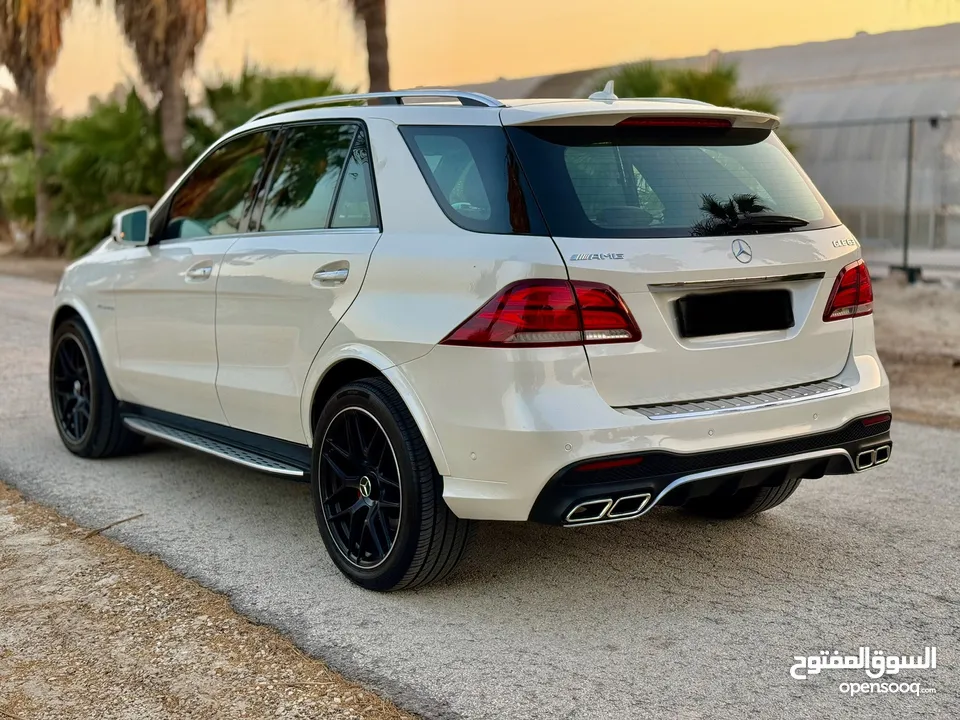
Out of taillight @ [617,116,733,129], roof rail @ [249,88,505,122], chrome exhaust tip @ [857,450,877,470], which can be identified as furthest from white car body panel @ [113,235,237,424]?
chrome exhaust tip @ [857,450,877,470]

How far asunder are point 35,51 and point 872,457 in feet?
87.9

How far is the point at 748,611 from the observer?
13.7 ft

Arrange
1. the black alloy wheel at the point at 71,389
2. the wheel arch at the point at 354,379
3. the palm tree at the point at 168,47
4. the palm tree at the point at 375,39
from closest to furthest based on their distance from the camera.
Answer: the wheel arch at the point at 354,379 → the black alloy wheel at the point at 71,389 → the palm tree at the point at 375,39 → the palm tree at the point at 168,47

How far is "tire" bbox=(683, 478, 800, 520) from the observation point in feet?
16.9

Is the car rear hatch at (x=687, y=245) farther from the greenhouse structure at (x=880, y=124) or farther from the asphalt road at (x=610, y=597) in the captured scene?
the greenhouse structure at (x=880, y=124)

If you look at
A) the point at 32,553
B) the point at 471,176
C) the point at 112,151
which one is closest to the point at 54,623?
the point at 32,553

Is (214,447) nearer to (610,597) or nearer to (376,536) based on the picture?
(376,536)

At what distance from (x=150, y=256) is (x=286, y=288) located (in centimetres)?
147

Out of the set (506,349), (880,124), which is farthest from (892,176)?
(506,349)

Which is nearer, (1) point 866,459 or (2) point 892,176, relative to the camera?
(1) point 866,459

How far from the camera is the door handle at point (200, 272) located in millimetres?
5309

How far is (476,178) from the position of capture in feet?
13.4

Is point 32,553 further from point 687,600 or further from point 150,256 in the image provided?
point 687,600

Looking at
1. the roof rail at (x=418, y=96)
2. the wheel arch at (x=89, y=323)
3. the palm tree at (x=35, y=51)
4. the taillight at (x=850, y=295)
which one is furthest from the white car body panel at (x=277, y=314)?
the palm tree at (x=35, y=51)
